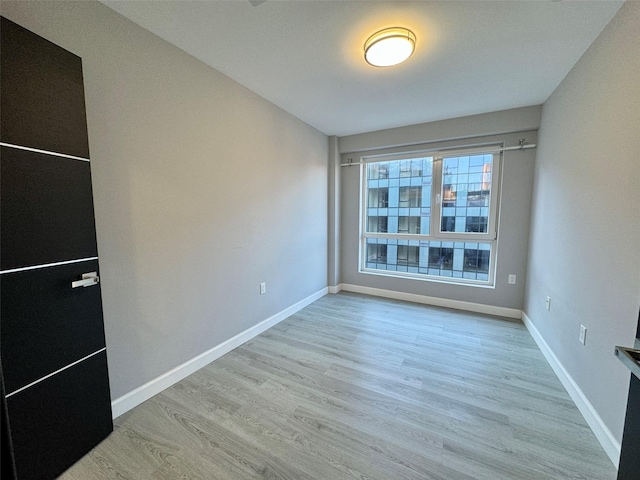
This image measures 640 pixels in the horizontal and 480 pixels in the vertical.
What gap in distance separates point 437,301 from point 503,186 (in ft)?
5.44

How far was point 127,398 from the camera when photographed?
1.64m

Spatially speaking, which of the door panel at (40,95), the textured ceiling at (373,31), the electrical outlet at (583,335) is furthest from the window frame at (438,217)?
the door panel at (40,95)

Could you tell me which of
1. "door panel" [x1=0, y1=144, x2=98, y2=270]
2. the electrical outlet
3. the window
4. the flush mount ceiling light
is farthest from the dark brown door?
the window

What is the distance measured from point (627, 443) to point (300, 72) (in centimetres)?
286

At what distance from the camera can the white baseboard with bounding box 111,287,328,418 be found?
1.63m

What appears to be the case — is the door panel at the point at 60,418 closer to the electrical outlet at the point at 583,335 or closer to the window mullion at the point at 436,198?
the electrical outlet at the point at 583,335

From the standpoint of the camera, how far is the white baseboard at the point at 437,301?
10.3 ft

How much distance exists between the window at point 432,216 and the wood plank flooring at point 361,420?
1262 mm

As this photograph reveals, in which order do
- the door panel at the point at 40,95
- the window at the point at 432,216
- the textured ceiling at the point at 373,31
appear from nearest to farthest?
1. the door panel at the point at 40,95
2. the textured ceiling at the point at 373,31
3. the window at the point at 432,216

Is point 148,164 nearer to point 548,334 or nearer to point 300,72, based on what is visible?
point 300,72

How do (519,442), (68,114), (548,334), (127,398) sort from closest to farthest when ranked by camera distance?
(68,114) < (519,442) < (127,398) < (548,334)

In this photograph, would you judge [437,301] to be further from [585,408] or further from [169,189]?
[169,189]

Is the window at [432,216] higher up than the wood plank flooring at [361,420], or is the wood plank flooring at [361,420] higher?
the window at [432,216]

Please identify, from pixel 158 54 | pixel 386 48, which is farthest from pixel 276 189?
pixel 386 48
